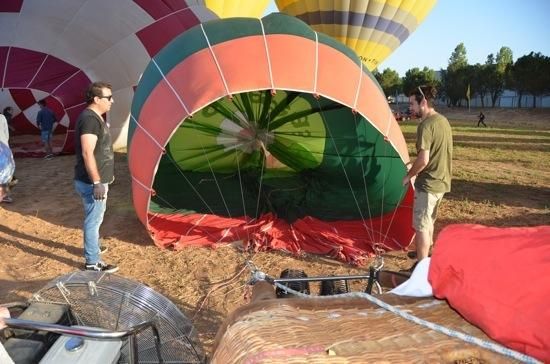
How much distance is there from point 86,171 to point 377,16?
35.5 ft

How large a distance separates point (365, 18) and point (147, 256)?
33.7ft

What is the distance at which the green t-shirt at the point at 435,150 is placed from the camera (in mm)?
3607

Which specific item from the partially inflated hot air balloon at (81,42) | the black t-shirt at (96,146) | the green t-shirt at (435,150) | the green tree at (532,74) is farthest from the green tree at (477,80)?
the black t-shirt at (96,146)

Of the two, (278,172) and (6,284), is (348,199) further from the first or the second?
(6,284)

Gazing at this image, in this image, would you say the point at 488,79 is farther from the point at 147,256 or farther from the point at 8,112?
the point at 147,256

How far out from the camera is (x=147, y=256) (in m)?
4.29

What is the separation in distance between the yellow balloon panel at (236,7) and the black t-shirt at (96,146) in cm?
644

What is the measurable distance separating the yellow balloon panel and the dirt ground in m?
4.79

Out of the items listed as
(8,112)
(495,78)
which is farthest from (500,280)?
(495,78)

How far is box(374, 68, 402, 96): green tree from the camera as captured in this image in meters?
61.9

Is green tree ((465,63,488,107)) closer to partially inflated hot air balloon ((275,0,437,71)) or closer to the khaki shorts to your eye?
partially inflated hot air balloon ((275,0,437,71))

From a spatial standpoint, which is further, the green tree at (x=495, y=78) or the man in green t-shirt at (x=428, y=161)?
the green tree at (x=495, y=78)

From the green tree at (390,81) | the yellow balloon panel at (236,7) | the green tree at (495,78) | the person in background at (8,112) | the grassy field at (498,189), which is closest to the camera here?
the grassy field at (498,189)

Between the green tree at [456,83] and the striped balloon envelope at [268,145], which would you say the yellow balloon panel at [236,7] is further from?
the green tree at [456,83]
